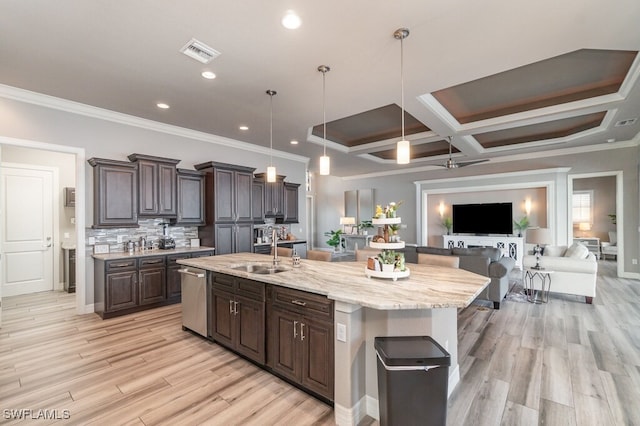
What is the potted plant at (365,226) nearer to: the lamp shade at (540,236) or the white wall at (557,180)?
the white wall at (557,180)

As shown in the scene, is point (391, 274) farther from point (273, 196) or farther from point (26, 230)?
point (26, 230)

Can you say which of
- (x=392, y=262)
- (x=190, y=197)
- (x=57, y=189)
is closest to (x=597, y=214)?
(x=392, y=262)

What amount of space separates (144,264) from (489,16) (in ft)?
16.8

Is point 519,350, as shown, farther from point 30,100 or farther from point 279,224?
point 30,100

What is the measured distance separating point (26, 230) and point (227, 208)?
368 centimetres

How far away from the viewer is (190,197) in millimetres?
5262

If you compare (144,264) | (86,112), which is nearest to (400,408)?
(144,264)

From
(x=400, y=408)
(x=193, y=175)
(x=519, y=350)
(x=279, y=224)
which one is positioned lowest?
(x=519, y=350)

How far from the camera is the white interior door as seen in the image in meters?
5.16

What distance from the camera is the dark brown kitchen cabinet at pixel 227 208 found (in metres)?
5.29

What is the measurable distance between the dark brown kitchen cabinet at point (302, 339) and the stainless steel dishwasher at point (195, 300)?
116 cm

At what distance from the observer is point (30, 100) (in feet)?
12.7

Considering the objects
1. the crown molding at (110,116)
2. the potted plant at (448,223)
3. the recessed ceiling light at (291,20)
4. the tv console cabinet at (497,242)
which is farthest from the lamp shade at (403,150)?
the potted plant at (448,223)

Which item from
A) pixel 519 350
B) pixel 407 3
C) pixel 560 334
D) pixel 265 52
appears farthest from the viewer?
pixel 560 334
